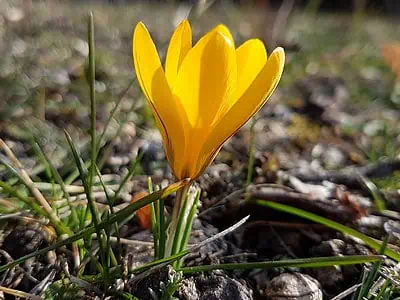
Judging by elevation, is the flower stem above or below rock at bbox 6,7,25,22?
below

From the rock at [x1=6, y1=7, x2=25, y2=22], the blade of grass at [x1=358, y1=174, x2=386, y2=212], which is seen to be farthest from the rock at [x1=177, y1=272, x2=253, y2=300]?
the rock at [x1=6, y1=7, x2=25, y2=22]

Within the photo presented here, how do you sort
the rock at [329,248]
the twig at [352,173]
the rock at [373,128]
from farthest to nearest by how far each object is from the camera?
the rock at [373,128], the twig at [352,173], the rock at [329,248]

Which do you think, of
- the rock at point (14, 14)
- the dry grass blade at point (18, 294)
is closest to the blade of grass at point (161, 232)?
the dry grass blade at point (18, 294)

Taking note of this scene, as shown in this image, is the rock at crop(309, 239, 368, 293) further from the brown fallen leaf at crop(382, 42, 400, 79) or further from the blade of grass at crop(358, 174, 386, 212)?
the brown fallen leaf at crop(382, 42, 400, 79)

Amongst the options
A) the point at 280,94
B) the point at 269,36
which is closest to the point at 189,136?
Result: the point at 280,94

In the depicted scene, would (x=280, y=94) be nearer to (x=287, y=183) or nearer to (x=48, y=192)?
(x=287, y=183)

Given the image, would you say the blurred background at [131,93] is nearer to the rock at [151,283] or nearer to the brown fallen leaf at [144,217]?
the brown fallen leaf at [144,217]

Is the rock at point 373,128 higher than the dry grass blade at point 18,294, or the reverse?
the dry grass blade at point 18,294
